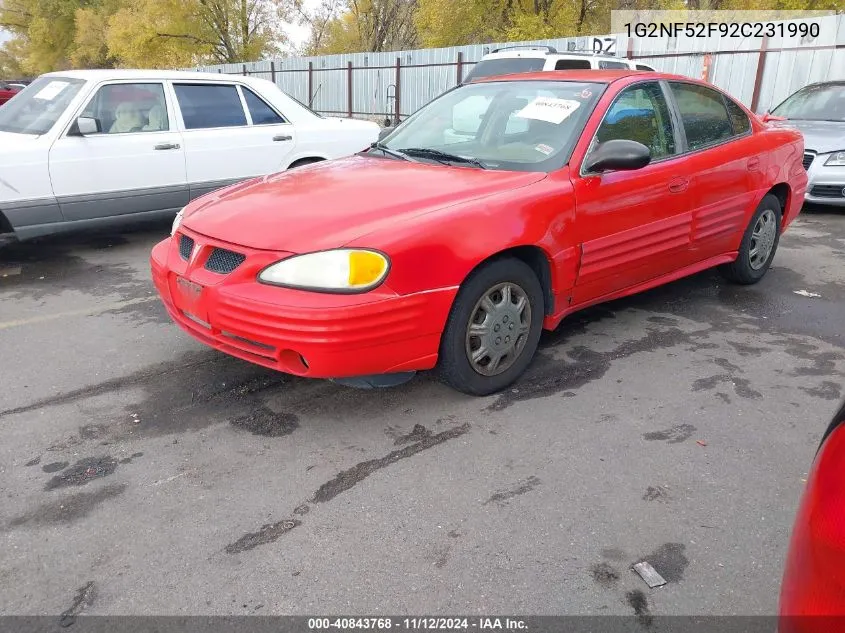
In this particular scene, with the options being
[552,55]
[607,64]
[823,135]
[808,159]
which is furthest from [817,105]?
[552,55]

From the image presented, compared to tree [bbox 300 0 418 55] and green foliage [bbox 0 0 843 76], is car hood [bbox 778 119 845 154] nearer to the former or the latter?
green foliage [bbox 0 0 843 76]

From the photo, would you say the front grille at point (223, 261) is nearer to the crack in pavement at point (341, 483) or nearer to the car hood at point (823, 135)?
the crack in pavement at point (341, 483)

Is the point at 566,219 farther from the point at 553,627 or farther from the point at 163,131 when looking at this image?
the point at 163,131

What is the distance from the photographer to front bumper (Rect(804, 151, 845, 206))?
8156mm

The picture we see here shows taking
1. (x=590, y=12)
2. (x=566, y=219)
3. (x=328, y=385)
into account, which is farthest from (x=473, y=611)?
(x=590, y=12)

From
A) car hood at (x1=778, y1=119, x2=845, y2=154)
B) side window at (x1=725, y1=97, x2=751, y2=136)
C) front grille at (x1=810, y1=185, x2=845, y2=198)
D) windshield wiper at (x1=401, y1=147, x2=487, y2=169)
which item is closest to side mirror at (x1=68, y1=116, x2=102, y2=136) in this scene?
windshield wiper at (x1=401, y1=147, x2=487, y2=169)

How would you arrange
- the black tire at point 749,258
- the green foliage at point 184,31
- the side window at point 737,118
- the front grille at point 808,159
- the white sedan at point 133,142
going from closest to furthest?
the side window at point 737,118 → the black tire at point 749,258 → the white sedan at point 133,142 → the front grille at point 808,159 → the green foliage at point 184,31

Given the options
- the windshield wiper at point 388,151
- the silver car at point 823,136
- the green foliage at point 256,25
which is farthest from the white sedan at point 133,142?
the green foliage at point 256,25

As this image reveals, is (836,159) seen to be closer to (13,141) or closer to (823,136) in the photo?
(823,136)

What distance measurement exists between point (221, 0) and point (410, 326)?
121 feet

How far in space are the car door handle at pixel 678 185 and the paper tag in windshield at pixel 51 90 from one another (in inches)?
211

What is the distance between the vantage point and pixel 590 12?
26.8 metres

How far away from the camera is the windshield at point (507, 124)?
12.5 ft

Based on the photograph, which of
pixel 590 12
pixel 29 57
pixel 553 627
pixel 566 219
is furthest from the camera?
pixel 29 57
